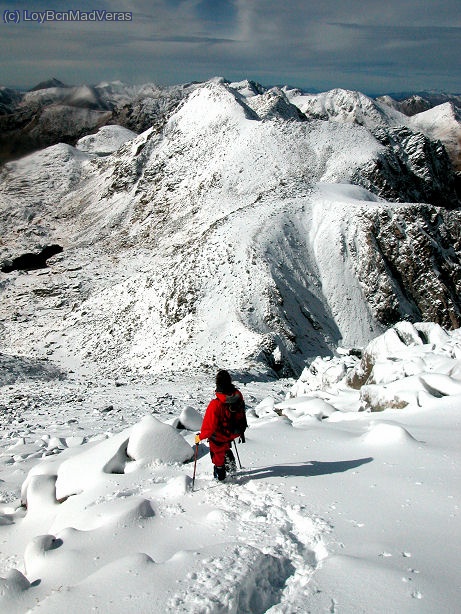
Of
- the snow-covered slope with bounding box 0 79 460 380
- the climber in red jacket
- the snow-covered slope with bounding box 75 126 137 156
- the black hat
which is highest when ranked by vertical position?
the black hat

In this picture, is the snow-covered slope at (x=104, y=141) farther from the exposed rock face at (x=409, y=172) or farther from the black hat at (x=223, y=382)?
the black hat at (x=223, y=382)

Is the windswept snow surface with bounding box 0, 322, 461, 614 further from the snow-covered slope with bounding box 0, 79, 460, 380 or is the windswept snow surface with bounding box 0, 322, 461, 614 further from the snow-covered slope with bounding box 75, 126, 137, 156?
the snow-covered slope with bounding box 75, 126, 137, 156

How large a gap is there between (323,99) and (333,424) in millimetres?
210218

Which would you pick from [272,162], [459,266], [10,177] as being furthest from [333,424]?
[10,177]

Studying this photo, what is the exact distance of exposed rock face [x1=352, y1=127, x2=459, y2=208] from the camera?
5144 cm

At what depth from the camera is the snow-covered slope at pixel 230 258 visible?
29734mm

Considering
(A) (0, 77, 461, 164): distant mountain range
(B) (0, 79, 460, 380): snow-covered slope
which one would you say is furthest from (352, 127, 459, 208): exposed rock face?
(A) (0, 77, 461, 164): distant mountain range

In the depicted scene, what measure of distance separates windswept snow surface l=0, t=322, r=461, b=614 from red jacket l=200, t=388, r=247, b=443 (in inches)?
28.2

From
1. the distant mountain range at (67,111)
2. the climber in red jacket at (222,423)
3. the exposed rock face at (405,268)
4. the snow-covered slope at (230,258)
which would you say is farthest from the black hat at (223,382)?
the distant mountain range at (67,111)

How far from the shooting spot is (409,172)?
62375 mm

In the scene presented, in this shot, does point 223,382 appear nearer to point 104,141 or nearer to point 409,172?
point 409,172

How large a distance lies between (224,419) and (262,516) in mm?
1700

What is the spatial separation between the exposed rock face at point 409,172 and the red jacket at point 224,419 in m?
46.9

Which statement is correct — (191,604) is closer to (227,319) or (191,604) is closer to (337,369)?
(337,369)
